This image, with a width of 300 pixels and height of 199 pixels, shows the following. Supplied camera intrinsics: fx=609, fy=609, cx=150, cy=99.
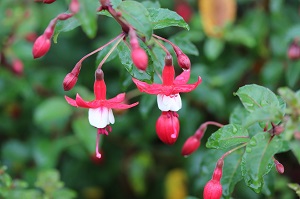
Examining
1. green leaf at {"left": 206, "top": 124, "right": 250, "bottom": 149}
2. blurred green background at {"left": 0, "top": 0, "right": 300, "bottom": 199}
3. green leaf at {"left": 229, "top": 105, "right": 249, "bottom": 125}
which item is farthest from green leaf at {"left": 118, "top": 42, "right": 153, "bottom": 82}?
blurred green background at {"left": 0, "top": 0, "right": 300, "bottom": 199}

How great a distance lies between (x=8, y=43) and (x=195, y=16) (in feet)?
2.31

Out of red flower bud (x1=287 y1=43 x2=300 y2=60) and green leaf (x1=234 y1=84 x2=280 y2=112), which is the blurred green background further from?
green leaf (x1=234 y1=84 x2=280 y2=112)

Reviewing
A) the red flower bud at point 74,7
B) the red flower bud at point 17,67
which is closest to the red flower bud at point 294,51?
the red flower bud at point 17,67

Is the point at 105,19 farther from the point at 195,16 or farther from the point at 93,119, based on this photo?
the point at 93,119

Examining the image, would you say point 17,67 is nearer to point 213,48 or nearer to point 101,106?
point 213,48

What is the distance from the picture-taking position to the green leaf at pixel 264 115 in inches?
39.1

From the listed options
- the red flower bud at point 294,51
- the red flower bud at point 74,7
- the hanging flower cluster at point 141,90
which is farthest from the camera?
the red flower bud at point 294,51

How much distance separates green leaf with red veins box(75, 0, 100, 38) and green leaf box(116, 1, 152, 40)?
0.08m

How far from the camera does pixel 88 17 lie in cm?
100

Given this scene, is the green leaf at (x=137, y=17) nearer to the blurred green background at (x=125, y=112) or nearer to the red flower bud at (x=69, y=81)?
the red flower bud at (x=69, y=81)

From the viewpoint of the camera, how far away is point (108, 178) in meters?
2.45

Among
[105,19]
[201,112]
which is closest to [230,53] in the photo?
[201,112]

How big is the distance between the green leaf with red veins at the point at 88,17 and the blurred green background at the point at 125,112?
0.85 m

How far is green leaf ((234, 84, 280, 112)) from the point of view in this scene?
45.7 inches
